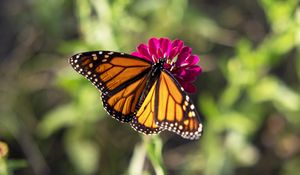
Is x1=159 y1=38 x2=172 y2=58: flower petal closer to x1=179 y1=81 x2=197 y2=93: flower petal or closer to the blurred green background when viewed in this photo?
x1=179 y1=81 x2=197 y2=93: flower petal

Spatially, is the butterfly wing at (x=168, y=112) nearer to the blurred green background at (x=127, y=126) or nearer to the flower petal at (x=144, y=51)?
the flower petal at (x=144, y=51)

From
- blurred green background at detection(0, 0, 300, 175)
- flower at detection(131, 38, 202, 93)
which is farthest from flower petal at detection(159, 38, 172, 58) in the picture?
blurred green background at detection(0, 0, 300, 175)

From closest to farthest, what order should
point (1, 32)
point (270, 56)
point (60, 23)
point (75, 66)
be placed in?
point (75, 66) → point (270, 56) → point (60, 23) → point (1, 32)

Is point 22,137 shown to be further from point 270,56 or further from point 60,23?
point 270,56

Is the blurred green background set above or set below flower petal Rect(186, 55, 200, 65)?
above

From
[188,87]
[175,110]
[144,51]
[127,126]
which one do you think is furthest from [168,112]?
[127,126]

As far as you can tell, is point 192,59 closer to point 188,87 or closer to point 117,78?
point 188,87

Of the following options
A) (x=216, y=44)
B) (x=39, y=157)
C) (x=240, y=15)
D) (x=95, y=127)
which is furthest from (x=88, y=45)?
(x=240, y=15)
